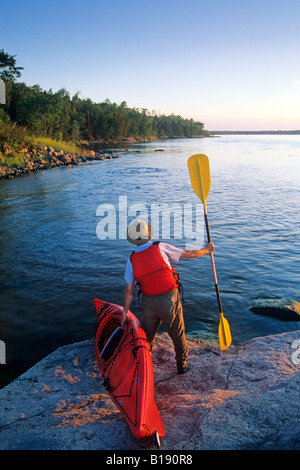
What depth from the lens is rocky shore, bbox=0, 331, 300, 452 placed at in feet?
8.28

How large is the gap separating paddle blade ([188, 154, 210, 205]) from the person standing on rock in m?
1.64

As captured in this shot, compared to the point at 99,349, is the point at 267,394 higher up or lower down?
higher up

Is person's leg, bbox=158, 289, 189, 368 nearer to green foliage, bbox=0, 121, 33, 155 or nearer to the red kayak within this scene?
the red kayak

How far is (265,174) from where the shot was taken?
998 inches

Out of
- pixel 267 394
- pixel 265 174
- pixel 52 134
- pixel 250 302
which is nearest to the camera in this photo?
pixel 267 394

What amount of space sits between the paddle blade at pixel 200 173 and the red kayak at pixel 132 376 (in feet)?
7.79

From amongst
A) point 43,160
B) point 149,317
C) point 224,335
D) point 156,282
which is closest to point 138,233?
point 156,282

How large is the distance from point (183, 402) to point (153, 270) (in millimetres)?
1402

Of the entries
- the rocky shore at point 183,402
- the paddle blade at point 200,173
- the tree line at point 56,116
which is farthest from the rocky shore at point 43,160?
the rocky shore at point 183,402

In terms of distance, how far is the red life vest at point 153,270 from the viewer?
369 cm

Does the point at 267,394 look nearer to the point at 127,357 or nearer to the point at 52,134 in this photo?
the point at 127,357
